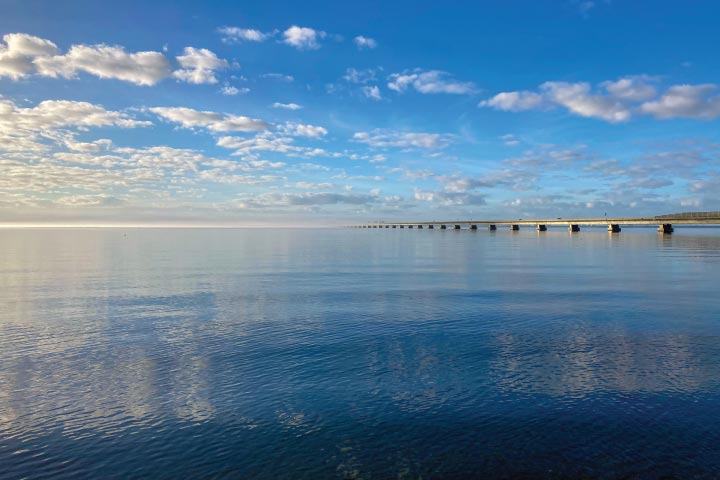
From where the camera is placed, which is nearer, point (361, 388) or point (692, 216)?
point (361, 388)

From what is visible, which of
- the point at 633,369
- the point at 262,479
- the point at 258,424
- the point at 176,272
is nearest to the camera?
the point at 262,479

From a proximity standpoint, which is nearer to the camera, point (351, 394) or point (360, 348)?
point (351, 394)

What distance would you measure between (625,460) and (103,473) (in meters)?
14.4

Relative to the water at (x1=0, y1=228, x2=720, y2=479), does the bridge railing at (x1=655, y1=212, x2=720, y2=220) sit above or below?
above

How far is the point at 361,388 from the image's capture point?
18906 mm

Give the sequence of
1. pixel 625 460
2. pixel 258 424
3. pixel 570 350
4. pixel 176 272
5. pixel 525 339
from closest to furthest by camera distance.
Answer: pixel 625 460 < pixel 258 424 < pixel 570 350 < pixel 525 339 < pixel 176 272

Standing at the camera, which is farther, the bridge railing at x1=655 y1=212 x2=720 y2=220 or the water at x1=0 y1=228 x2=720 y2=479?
the bridge railing at x1=655 y1=212 x2=720 y2=220

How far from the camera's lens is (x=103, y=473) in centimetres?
1278

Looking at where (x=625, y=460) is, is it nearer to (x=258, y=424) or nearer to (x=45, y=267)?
(x=258, y=424)

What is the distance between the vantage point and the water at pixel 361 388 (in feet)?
44.0

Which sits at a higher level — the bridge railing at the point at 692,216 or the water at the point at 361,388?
the bridge railing at the point at 692,216

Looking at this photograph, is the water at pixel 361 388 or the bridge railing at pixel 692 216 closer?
A: the water at pixel 361 388

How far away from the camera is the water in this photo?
528 inches

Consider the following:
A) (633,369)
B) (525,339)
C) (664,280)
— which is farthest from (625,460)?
(664,280)
